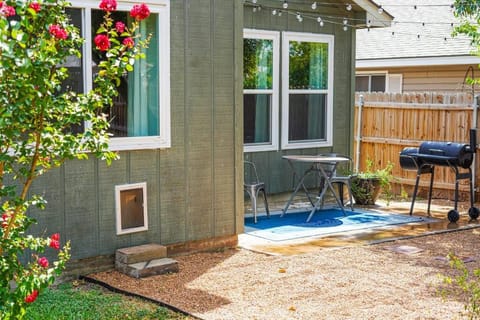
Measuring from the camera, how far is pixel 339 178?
9234 millimetres

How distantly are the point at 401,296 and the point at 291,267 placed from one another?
1.23 meters

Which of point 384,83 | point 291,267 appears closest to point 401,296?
point 291,267

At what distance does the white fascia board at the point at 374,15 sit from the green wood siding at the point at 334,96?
34 centimetres

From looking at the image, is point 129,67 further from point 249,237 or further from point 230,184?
point 249,237

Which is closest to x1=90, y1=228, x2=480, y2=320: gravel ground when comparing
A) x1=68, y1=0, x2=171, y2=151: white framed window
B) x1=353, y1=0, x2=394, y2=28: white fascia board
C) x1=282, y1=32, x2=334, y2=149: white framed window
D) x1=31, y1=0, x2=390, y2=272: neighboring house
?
x1=31, y1=0, x2=390, y2=272: neighboring house

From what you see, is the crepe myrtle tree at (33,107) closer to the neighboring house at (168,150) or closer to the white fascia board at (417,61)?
the neighboring house at (168,150)

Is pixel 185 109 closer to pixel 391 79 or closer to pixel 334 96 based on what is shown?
pixel 334 96

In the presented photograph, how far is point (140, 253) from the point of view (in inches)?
240

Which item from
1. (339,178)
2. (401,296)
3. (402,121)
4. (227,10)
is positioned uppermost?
(227,10)

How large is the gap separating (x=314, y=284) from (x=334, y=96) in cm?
513

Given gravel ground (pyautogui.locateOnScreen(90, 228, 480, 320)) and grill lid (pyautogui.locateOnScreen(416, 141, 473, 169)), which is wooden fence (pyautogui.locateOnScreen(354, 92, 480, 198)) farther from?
gravel ground (pyautogui.locateOnScreen(90, 228, 480, 320))

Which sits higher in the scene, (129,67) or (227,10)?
(227,10)

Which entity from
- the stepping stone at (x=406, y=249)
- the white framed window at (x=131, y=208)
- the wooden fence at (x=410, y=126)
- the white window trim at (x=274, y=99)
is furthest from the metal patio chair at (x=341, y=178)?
the white framed window at (x=131, y=208)

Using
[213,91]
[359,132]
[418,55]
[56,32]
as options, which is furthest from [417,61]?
[56,32]
